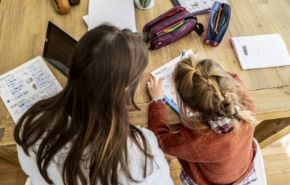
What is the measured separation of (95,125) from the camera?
0.76 metres

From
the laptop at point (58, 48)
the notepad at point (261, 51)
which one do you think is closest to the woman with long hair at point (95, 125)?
the laptop at point (58, 48)

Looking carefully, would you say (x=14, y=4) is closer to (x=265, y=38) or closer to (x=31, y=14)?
(x=31, y=14)

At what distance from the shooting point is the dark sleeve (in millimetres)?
1007

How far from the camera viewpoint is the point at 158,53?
1.19 meters

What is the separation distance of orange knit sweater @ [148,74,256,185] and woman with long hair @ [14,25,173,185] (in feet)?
0.42

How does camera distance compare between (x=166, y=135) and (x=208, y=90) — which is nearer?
(x=208, y=90)

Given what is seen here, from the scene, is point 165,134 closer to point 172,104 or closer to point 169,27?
point 172,104

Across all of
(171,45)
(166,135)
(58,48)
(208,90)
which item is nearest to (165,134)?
(166,135)

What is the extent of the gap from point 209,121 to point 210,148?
94mm

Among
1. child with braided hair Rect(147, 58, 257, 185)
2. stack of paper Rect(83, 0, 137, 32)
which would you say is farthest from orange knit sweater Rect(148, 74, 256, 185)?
stack of paper Rect(83, 0, 137, 32)

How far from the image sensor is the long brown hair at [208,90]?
88 centimetres

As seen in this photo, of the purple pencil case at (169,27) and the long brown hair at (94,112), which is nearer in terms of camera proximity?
the long brown hair at (94,112)

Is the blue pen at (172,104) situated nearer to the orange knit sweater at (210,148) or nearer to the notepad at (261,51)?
the orange knit sweater at (210,148)

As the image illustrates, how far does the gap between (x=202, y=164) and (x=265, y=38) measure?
1.82ft
